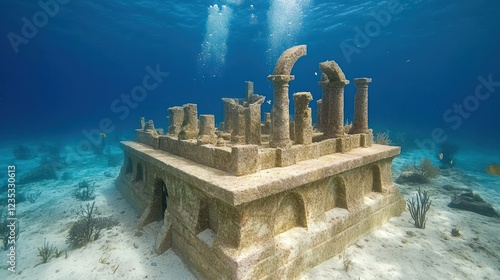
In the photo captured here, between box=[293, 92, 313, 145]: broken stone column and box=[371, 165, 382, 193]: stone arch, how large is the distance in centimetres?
310

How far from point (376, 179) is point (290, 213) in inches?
169

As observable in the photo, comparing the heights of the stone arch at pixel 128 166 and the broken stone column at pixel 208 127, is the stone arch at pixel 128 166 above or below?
below

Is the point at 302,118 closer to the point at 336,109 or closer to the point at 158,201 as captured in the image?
the point at 336,109

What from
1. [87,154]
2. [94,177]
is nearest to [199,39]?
[87,154]

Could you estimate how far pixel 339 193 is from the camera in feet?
23.3

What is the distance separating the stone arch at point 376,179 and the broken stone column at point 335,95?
5.78 ft

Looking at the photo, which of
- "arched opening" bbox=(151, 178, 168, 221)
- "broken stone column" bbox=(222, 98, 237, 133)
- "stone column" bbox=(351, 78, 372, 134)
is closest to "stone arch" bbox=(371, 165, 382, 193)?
"stone column" bbox=(351, 78, 372, 134)

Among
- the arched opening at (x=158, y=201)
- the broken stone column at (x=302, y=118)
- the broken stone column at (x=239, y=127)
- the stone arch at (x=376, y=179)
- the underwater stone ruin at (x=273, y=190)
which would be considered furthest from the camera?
the stone arch at (x=376, y=179)

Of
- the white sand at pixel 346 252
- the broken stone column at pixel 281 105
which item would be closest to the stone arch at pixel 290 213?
the white sand at pixel 346 252

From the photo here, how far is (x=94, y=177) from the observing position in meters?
16.5

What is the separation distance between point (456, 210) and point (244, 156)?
31.6ft

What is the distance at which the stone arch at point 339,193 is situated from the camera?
6945mm

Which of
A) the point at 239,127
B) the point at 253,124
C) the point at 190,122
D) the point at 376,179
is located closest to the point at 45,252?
the point at 190,122

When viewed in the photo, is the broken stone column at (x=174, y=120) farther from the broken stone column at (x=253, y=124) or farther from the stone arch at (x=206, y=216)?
the stone arch at (x=206, y=216)
